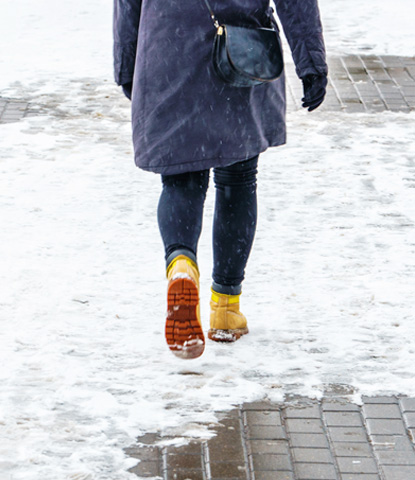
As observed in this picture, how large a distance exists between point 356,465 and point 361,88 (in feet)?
16.9

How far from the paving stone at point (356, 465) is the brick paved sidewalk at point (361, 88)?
14.5ft

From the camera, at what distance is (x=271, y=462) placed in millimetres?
2744

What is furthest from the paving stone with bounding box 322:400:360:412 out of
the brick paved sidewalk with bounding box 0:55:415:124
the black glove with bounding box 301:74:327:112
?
the brick paved sidewalk with bounding box 0:55:415:124

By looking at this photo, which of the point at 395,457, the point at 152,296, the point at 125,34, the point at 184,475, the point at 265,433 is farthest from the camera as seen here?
the point at 152,296

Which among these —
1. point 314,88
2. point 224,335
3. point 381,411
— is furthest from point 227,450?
point 314,88

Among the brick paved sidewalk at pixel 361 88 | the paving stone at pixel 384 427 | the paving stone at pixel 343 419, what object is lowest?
the brick paved sidewalk at pixel 361 88

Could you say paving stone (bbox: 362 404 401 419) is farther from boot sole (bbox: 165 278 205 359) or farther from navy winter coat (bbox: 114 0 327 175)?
navy winter coat (bbox: 114 0 327 175)

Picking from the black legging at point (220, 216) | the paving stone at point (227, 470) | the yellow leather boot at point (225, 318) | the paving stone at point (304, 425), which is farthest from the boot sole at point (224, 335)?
the paving stone at point (227, 470)

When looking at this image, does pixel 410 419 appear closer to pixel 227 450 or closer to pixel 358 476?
pixel 358 476

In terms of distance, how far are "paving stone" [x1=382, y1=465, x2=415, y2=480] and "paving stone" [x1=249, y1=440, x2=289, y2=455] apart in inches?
11.6

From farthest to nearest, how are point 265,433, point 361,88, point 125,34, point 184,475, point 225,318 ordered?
point 361,88, point 225,318, point 125,34, point 265,433, point 184,475

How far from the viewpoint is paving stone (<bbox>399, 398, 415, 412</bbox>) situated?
303cm

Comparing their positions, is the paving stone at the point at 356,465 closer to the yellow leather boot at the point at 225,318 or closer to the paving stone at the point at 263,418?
the paving stone at the point at 263,418

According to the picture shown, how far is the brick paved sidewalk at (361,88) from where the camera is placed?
6918 millimetres
